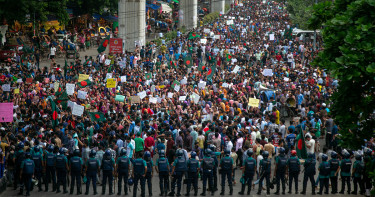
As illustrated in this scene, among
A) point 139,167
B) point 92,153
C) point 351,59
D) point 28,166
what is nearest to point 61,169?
point 28,166

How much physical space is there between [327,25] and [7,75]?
19518 millimetres

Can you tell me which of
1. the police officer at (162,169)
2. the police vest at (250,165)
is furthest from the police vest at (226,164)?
the police officer at (162,169)

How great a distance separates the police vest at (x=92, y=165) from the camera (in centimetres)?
1552

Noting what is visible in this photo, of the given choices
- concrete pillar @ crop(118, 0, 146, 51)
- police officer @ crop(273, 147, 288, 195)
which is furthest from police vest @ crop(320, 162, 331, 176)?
concrete pillar @ crop(118, 0, 146, 51)

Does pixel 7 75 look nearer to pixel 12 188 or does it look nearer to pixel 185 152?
pixel 12 188

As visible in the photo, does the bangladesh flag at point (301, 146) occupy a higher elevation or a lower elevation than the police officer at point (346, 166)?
higher

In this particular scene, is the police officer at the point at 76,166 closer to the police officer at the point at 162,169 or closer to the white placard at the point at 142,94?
the police officer at the point at 162,169

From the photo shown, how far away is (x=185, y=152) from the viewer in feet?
51.9

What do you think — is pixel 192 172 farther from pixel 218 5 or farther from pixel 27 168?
pixel 218 5

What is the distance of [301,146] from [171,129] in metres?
4.25

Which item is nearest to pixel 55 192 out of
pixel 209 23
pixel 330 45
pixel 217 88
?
pixel 330 45

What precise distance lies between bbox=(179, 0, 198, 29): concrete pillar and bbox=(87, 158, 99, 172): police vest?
124 feet

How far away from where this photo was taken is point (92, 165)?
50.9 ft

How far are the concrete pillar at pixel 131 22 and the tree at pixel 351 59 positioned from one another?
28555 mm
